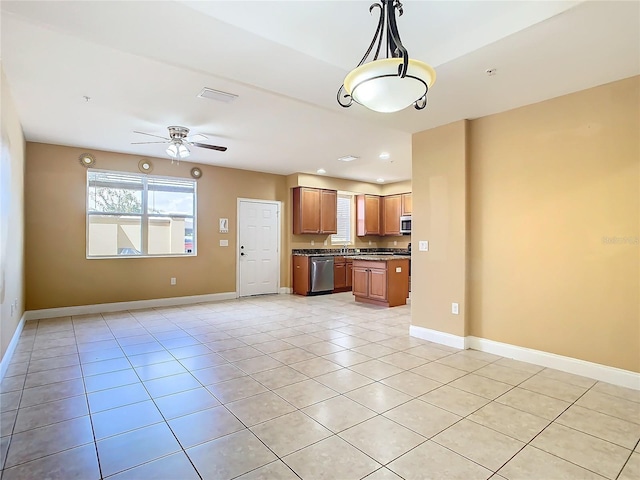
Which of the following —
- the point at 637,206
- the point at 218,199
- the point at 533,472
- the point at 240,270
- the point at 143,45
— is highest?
the point at 143,45

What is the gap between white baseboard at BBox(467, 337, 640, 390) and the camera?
2932 mm

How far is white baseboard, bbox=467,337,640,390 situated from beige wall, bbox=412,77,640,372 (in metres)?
0.06

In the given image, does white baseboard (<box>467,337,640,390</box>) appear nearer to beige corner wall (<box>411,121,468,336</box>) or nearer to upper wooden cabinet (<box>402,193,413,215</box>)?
Answer: beige corner wall (<box>411,121,468,336</box>)

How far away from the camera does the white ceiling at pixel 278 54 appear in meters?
2.16

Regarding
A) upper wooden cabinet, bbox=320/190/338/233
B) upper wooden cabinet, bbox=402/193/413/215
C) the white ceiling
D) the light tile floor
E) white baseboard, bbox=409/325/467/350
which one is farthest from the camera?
upper wooden cabinet, bbox=402/193/413/215

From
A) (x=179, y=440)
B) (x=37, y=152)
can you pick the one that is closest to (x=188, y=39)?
(x=179, y=440)

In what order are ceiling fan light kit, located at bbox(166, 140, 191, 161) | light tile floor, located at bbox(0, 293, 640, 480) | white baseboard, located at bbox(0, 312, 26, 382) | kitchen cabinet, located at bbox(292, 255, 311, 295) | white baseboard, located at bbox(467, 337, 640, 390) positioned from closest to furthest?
1. light tile floor, located at bbox(0, 293, 640, 480)
2. white baseboard, located at bbox(467, 337, 640, 390)
3. white baseboard, located at bbox(0, 312, 26, 382)
4. ceiling fan light kit, located at bbox(166, 140, 191, 161)
5. kitchen cabinet, located at bbox(292, 255, 311, 295)

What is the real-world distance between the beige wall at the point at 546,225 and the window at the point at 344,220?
4.64 metres

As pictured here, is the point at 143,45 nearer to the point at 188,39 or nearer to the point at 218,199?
the point at 188,39

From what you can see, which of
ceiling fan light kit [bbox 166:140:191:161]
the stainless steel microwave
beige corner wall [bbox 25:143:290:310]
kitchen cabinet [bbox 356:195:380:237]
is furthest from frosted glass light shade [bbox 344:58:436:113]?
kitchen cabinet [bbox 356:195:380:237]

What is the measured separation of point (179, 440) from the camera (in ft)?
6.99

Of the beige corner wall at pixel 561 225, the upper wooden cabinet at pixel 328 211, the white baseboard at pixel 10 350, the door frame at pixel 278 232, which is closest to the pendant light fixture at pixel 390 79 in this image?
the beige corner wall at pixel 561 225

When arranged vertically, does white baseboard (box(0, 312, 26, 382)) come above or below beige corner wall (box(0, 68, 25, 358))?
below

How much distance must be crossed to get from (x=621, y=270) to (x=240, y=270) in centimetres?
612
